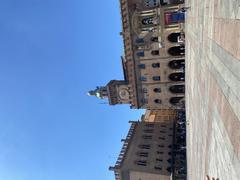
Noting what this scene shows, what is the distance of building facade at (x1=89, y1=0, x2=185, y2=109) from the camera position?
57281mm

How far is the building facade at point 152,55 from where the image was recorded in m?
57.3

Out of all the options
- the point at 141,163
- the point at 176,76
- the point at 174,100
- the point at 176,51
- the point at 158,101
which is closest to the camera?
the point at 176,51

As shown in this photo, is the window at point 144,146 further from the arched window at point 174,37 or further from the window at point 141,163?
the arched window at point 174,37

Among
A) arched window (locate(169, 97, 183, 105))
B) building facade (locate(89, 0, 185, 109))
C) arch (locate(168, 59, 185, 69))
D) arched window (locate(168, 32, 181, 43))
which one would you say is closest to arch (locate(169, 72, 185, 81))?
building facade (locate(89, 0, 185, 109))

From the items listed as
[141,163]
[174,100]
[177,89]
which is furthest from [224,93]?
[141,163]

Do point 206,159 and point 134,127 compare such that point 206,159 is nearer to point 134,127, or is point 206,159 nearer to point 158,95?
point 158,95

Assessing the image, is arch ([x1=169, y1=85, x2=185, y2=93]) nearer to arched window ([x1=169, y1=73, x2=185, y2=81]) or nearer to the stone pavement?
arched window ([x1=169, y1=73, x2=185, y2=81])

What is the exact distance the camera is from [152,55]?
203ft

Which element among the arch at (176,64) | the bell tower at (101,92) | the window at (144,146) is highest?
the arch at (176,64)

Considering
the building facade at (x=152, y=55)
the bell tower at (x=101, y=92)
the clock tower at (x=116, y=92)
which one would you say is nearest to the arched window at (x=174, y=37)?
the building facade at (x=152, y=55)

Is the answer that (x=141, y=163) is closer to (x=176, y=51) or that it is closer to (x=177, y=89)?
(x=177, y=89)

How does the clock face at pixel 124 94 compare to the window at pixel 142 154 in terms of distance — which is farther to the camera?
the clock face at pixel 124 94

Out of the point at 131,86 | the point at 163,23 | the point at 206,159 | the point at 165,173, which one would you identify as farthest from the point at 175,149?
the point at 206,159

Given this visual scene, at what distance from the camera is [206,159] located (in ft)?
70.0
